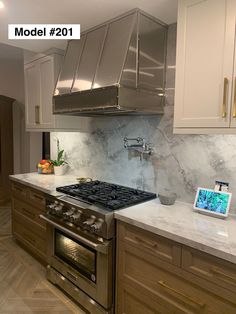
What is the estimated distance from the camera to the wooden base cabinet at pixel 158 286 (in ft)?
4.26

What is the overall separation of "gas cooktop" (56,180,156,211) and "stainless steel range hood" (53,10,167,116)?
2.43 feet

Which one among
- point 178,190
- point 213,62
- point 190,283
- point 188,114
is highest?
point 213,62

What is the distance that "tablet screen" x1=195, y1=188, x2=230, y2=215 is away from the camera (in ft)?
5.53

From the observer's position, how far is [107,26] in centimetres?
207

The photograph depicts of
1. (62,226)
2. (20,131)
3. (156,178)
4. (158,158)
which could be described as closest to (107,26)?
(158,158)

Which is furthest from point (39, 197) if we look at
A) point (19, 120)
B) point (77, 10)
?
point (19, 120)

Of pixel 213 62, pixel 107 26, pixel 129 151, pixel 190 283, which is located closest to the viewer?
pixel 190 283

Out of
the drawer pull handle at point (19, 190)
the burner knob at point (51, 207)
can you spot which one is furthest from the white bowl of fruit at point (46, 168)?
the burner knob at point (51, 207)

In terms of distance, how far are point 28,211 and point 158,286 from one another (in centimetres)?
184

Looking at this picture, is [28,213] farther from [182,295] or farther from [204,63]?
[204,63]

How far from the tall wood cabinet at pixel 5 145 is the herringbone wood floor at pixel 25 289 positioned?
69.5 inches

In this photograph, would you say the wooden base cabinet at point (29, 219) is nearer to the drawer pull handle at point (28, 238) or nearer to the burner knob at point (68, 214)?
the drawer pull handle at point (28, 238)

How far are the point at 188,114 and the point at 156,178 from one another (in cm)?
80

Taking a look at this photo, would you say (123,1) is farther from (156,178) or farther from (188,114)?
(156,178)
